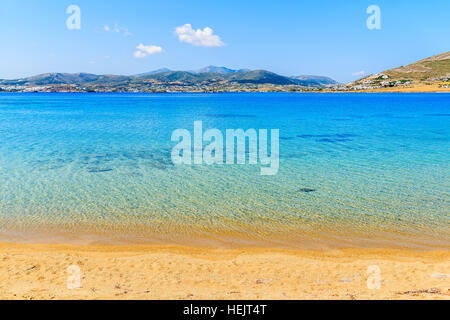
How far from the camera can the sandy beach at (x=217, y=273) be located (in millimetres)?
8656

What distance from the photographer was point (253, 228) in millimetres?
14375

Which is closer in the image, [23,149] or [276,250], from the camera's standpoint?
[276,250]

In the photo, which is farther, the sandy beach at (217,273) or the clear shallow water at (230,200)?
the clear shallow water at (230,200)

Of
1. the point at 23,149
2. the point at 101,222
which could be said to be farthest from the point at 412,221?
the point at 23,149

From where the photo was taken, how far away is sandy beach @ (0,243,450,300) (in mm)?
8656

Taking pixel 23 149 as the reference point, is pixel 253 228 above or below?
below

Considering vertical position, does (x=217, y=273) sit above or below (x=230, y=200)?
below

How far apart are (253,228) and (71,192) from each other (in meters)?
11.5

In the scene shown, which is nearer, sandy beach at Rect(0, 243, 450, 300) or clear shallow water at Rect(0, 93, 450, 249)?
sandy beach at Rect(0, 243, 450, 300)

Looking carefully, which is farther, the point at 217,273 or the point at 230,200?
the point at 230,200

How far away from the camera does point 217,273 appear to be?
10.3 m
